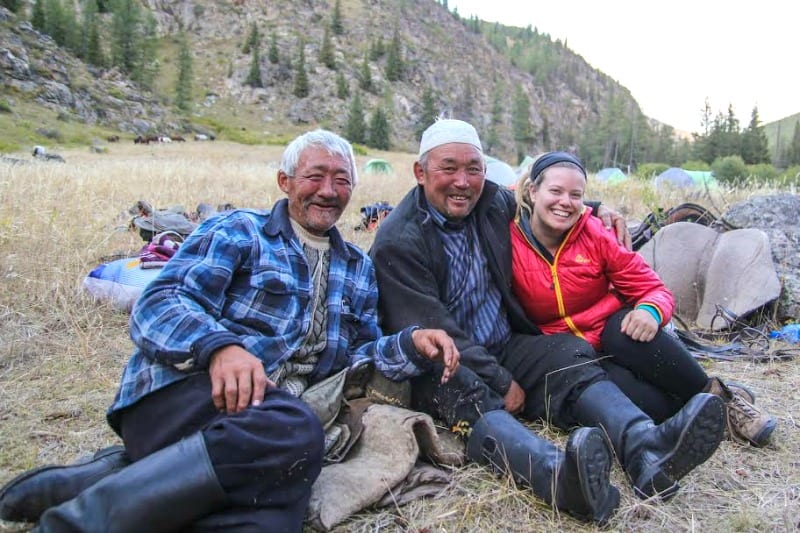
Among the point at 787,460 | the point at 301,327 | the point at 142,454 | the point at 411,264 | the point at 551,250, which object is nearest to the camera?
the point at 142,454

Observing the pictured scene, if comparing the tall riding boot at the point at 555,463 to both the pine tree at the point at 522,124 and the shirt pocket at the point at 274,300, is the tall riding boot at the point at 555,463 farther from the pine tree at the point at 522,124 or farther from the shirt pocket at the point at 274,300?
the pine tree at the point at 522,124

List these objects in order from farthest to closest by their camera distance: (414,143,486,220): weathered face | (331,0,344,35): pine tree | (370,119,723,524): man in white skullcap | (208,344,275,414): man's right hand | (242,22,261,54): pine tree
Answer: (331,0,344,35): pine tree
(242,22,261,54): pine tree
(414,143,486,220): weathered face
(370,119,723,524): man in white skullcap
(208,344,275,414): man's right hand

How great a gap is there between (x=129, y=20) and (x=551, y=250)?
64.4 m

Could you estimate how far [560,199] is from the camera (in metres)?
2.57

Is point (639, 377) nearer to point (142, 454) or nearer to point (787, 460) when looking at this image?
point (787, 460)

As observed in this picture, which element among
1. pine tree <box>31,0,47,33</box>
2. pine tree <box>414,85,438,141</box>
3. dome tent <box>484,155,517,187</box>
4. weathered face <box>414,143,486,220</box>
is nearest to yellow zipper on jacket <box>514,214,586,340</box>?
weathered face <box>414,143,486,220</box>

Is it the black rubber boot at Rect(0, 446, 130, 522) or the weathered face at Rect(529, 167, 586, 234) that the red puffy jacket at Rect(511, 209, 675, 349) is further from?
the black rubber boot at Rect(0, 446, 130, 522)

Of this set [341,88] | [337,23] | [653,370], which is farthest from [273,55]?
[653,370]

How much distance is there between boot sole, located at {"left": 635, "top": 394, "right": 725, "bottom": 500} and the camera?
6.07 feet

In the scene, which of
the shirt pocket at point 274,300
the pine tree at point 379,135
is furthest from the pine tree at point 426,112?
the shirt pocket at point 274,300

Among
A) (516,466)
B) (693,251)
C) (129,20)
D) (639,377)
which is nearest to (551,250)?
(639,377)

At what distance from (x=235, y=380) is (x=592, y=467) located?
44.6 inches

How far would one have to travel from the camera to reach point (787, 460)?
234 cm

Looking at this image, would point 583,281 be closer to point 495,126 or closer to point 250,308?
point 250,308
